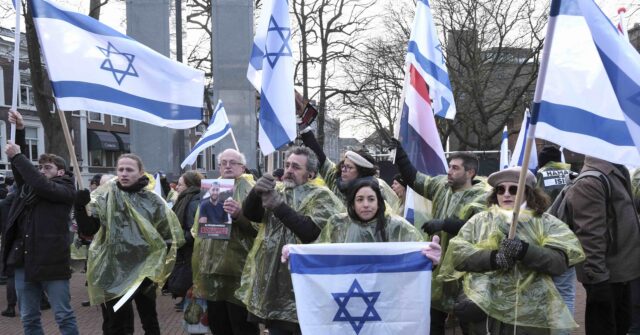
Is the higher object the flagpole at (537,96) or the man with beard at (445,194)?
the flagpole at (537,96)

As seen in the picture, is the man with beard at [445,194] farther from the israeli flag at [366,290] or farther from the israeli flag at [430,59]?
the israeli flag at [366,290]

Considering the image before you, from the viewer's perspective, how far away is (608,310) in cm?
453

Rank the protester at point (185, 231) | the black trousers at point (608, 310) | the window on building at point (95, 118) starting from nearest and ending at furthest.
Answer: the black trousers at point (608, 310)
the protester at point (185, 231)
the window on building at point (95, 118)

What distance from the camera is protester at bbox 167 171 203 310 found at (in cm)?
611

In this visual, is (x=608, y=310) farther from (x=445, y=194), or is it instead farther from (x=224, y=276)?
(x=224, y=276)

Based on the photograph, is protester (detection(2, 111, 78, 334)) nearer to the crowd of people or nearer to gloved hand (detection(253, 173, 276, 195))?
the crowd of people

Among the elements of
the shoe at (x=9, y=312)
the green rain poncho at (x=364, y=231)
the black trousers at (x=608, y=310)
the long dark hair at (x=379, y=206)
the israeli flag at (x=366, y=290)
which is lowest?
the shoe at (x=9, y=312)

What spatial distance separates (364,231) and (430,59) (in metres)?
2.66

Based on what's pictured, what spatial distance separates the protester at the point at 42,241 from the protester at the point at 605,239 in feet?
13.7

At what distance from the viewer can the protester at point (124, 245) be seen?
17.0 feet

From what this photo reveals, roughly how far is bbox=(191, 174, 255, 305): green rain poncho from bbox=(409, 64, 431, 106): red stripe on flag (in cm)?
201

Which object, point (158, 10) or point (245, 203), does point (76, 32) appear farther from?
point (158, 10)

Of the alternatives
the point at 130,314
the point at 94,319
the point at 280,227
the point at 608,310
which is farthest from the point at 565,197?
the point at 94,319

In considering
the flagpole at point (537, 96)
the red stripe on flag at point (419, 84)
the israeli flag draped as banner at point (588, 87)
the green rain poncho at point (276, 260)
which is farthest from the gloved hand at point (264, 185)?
the red stripe on flag at point (419, 84)
